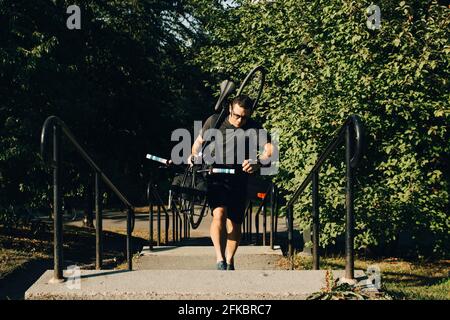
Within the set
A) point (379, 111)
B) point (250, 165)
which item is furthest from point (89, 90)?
point (250, 165)

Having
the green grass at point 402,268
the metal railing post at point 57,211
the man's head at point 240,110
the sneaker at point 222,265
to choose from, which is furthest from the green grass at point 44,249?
the metal railing post at point 57,211

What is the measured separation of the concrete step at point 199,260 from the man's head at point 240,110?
225 cm

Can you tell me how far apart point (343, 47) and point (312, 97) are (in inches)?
40.2

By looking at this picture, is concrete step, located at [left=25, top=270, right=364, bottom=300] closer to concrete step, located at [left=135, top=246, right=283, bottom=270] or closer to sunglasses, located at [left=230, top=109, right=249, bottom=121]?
sunglasses, located at [left=230, top=109, right=249, bottom=121]

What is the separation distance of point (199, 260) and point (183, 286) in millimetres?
3545

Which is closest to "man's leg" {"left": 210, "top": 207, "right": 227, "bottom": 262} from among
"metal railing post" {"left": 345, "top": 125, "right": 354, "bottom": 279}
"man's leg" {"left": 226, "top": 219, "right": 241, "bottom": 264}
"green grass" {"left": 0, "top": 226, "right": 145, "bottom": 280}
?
"man's leg" {"left": 226, "top": 219, "right": 241, "bottom": 264}

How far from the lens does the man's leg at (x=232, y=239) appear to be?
5.75m

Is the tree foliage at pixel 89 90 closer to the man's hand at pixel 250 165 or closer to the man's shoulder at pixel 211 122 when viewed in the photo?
the man's shoulder at pixel 211 122

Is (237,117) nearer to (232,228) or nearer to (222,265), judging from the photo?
(232,228)

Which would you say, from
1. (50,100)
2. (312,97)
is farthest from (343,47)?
(50,100)

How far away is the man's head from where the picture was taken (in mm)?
5539

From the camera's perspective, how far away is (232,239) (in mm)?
5758

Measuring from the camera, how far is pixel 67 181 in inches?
588
